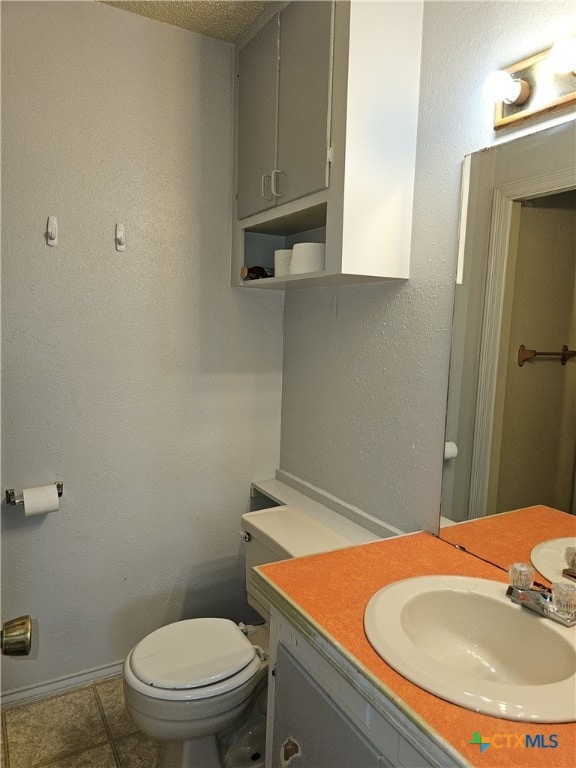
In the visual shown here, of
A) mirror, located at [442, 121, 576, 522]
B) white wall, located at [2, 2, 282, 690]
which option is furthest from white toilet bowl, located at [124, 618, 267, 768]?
mirror, located at [442, 121, 576, 522]

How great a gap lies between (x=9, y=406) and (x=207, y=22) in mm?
1488

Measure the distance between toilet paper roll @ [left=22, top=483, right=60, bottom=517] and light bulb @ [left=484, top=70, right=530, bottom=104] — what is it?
1.74 meters

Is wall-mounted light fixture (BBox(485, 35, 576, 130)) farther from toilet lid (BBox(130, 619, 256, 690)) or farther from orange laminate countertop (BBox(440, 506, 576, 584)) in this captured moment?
toilet lid (BBox(130, 619, 256, 690))

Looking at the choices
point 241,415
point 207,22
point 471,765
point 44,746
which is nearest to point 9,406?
point 241,415

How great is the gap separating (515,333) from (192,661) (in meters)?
1.25

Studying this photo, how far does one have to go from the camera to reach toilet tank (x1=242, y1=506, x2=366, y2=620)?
5.38 feet

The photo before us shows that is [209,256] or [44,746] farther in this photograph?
[209,256]

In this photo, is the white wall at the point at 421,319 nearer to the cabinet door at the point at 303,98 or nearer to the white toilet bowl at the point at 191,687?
the cabinet door at the point at 303,98

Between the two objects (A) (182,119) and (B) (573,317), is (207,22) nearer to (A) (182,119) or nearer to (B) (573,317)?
(A) (182,119)

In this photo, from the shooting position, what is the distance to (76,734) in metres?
1.71

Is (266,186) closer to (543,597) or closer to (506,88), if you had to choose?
(506,88)

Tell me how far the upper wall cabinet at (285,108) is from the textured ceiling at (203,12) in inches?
2.6

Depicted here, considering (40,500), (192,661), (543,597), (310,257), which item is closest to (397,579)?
(543,597)

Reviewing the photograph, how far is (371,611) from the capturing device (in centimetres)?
102
